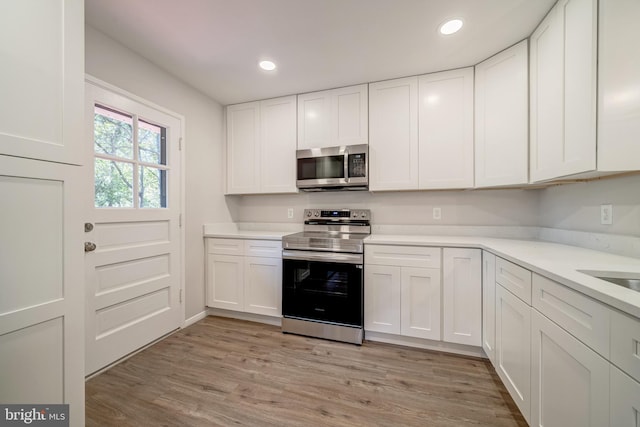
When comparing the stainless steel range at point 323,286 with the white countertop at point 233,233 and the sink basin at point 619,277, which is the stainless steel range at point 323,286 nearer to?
the white countertop at point 233,233

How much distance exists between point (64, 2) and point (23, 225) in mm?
943

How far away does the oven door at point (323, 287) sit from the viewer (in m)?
2.13

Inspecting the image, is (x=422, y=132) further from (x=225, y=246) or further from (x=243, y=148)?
(x=225, y=246)

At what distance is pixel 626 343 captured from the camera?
695 mm

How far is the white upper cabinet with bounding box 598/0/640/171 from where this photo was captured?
1.10 metres

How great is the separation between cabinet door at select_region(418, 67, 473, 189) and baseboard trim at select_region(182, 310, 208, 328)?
2702 millimetres

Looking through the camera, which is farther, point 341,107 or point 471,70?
point 341,107

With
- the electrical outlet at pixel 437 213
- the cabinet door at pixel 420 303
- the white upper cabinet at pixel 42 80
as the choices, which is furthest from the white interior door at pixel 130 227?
the electrical outlet at pixel 437 213

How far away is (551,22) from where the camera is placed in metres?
1.52

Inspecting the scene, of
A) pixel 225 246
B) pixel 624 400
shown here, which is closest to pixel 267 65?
Result: pixel 225 246

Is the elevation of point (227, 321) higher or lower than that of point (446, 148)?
lower

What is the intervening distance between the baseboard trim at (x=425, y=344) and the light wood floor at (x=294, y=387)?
0.17 feet

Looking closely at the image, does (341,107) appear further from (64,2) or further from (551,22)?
(64,2)

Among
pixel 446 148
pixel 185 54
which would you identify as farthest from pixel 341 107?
pixel 185 54
